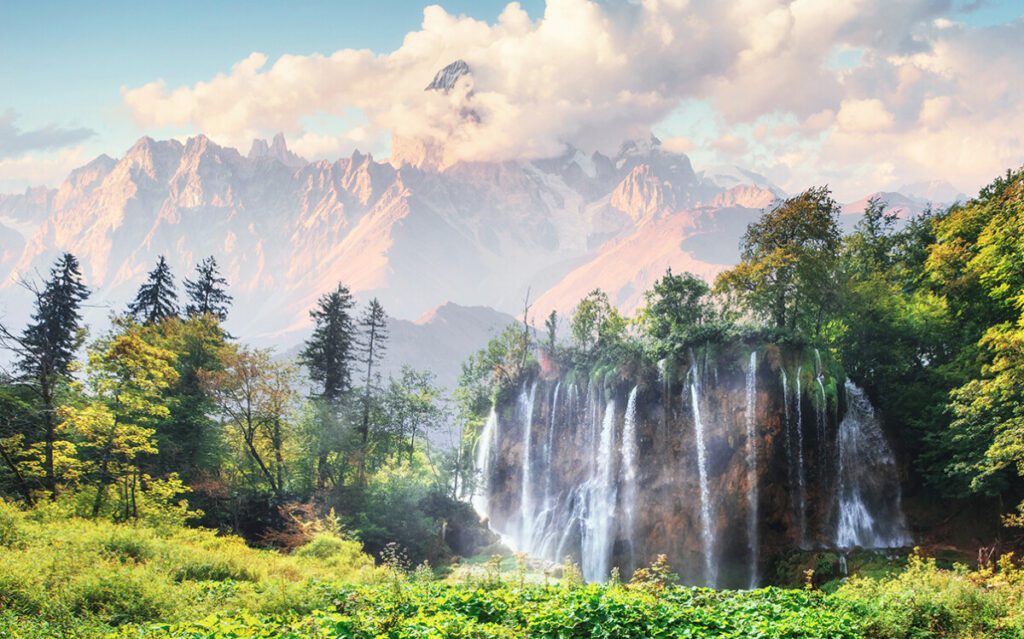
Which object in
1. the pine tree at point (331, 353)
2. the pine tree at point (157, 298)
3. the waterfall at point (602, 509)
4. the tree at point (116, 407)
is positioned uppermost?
the pine tree at point (157, 298)

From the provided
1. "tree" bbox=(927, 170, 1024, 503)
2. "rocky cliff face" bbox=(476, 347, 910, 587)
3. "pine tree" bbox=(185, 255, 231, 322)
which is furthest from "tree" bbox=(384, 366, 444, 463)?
"tree" bbox=(927, 170, 1024, 503)

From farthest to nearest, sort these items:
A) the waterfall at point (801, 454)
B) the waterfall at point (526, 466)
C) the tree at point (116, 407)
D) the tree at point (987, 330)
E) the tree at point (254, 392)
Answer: the waterfall at point (526, 466) < the tree at point (254, 392) < the waterfall at point (801, 454) < the tree at point (116, 407) < the tree at point (987, 330)

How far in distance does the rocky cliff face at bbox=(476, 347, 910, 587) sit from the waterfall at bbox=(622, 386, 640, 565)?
0.06 m

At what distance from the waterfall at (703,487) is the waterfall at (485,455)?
17979 mm

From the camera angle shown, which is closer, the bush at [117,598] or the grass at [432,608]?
the grass at [432,608]

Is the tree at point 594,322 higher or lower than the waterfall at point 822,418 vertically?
higher

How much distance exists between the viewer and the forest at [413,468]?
8.84 m

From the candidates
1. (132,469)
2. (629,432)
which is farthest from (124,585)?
(629,432)

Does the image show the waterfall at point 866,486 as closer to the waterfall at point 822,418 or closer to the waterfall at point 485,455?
the waterfall at point 822,418

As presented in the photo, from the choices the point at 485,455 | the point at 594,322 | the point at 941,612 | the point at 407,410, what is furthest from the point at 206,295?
the point at 941,612

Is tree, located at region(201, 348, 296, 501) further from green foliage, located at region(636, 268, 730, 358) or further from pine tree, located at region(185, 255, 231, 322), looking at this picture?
green foliage, located at region(636, 268, 730, 358)

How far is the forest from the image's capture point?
348 inches

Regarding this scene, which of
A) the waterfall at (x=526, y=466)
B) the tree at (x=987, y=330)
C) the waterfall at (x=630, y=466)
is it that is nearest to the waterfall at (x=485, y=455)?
the waterfall at (x=526, y=466)

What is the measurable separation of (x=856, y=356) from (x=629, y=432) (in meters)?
12.2
